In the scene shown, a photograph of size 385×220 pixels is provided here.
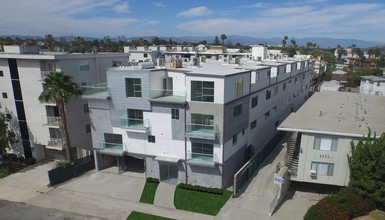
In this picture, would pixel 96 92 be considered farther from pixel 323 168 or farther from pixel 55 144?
pixel 323 168

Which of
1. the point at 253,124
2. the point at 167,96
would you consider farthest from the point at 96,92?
the point at 253,124

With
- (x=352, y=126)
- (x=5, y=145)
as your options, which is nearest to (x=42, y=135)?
(x=5, y=145)

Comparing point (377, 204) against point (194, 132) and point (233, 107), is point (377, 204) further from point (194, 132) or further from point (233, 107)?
point (194, 132)

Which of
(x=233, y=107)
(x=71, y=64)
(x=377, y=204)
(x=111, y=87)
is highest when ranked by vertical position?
(x=71, y=64)

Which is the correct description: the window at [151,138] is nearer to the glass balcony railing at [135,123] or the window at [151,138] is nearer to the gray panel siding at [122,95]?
the glass balcony railing at [135,123]

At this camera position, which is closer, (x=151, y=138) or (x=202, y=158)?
(x=202, y=158)

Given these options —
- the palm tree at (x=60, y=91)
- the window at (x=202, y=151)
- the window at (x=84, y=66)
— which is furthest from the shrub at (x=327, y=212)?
the window at (x=84, y=66)
